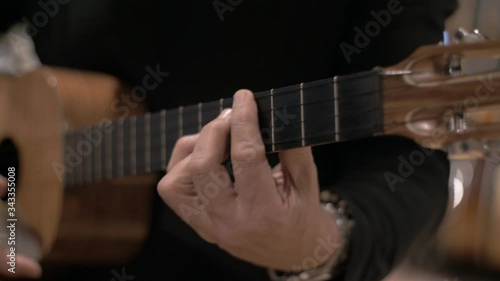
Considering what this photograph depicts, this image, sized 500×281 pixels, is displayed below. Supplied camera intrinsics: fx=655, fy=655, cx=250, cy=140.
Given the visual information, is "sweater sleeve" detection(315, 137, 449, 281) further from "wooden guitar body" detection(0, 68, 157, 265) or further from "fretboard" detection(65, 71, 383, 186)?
"wooden guitar body" detection(0, 68, 157, 265)

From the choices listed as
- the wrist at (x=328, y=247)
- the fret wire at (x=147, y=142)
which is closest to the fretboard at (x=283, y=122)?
the fret wire at (x=147, y=142)

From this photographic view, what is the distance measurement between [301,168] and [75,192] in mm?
382

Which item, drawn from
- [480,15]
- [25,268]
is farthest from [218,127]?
[480,15]

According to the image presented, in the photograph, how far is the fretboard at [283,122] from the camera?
0.53 meters

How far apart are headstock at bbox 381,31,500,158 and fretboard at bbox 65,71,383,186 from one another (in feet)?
0.06

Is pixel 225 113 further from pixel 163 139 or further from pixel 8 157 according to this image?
pixel 8 157

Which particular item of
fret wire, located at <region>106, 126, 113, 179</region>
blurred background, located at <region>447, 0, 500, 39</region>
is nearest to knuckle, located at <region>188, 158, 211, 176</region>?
fret wire, located at <region>106, 126, 113, 179</region>

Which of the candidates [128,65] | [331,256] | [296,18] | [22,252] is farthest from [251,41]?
[22,252]

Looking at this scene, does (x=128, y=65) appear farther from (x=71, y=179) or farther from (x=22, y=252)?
(x=22, y=252)

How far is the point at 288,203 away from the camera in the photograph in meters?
0.62

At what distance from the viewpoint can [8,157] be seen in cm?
99

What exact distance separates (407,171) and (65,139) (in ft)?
1.51

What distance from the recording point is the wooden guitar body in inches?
34.0

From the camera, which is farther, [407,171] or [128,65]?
[128,65]
